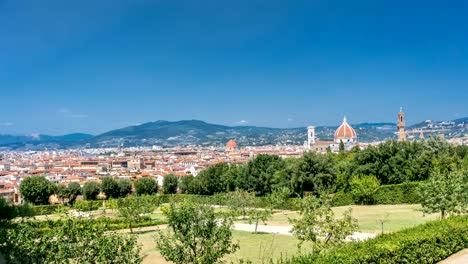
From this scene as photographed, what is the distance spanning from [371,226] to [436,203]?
295 inches

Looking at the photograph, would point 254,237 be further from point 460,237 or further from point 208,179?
point 208,179

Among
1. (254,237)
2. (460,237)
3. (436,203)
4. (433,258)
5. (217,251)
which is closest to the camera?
(217,251)

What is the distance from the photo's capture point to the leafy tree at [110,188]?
6953 cm

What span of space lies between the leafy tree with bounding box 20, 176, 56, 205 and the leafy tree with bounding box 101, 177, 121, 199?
7.85 m

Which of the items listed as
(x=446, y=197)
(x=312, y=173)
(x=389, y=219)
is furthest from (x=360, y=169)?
(x=446, y=197)

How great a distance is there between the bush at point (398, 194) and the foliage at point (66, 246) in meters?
39.8

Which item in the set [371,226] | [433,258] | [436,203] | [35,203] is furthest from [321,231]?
[35,203]

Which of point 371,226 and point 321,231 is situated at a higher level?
point 321,231

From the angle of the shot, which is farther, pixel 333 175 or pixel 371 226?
pixel 333 175

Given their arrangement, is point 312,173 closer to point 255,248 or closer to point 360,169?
point 360,169

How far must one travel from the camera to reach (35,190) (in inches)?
2527

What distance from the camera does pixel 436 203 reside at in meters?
23.2

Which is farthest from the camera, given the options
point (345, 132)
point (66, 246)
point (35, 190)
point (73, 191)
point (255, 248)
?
point (345, 132)

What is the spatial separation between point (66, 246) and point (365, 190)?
39644 millimetres
